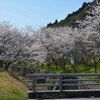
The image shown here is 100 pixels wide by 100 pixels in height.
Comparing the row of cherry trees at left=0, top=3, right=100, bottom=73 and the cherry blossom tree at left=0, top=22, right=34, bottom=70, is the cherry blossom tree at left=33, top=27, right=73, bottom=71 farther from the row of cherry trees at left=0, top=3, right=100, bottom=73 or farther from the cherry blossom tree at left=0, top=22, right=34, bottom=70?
the cherry blossom tree at left=0, top=22, right=34, bottom=70

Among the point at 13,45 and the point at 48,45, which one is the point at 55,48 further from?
the point at 13,45

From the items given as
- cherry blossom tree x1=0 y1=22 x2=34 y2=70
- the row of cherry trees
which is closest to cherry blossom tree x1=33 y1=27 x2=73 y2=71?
the row of cherry trees

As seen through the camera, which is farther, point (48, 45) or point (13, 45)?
point (48, 45)

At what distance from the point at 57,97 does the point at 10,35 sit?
20.7 metres

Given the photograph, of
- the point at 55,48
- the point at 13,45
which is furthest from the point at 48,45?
the point at 13,45

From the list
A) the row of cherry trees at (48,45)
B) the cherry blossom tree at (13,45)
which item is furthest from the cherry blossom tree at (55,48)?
the cherry blossom tree at (13,45)

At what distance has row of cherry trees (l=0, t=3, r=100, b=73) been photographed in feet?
71.6

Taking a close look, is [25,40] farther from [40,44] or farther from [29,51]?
[40,44]

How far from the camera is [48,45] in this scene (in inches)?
1209

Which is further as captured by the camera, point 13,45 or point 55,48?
point 55,48

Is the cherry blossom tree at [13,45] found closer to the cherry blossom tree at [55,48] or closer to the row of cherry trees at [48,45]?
the row of cherry trees at [48,45]

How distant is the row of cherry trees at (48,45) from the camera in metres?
21.8

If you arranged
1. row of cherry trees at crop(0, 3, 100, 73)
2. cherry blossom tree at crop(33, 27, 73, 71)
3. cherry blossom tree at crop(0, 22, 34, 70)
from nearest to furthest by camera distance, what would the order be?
row of cherry trees at crop(0, 3, 100, 73)
cherry blossom tree at crop(0, 22, 34, 70)
cherry blossom tree at crop(33, 27, 73, 71)

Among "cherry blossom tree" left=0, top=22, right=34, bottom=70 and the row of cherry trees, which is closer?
the row of cherry trees
